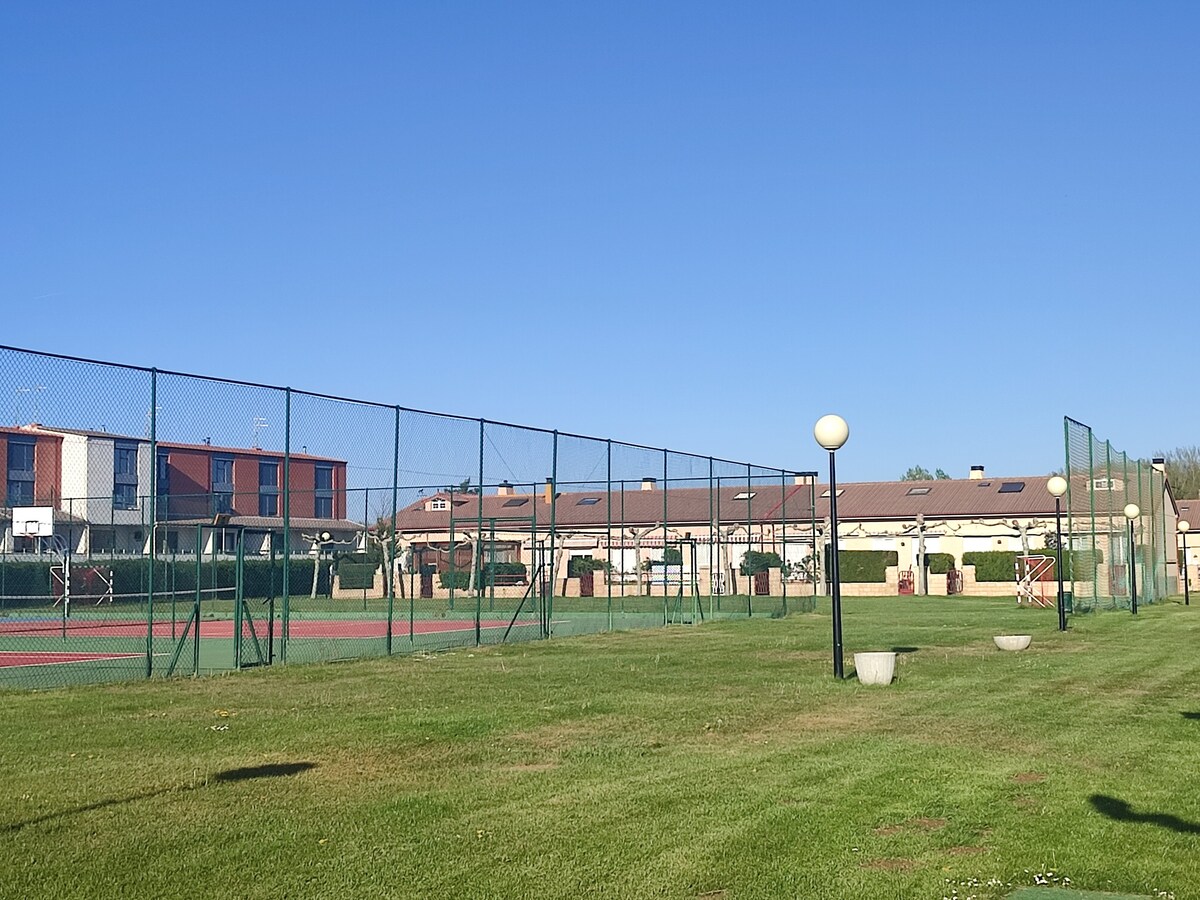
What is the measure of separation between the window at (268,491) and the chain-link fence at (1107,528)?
1793 centimetres

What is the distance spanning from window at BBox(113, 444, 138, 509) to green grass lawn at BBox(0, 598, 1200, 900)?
5.15m

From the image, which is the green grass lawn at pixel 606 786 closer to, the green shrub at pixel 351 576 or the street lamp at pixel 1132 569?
the street lamp at pixel 1132 569

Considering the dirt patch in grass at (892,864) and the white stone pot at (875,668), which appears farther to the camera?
the white stone pot at (875,668)

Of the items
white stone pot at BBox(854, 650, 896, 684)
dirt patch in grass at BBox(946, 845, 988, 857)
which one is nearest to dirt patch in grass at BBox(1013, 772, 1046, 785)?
dirt patch in grass at BBox(946, 845, 988, 857)

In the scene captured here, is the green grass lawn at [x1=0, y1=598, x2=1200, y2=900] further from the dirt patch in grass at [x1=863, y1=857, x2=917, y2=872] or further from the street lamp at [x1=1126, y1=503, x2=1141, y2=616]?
the street lamp at [x1=1126, y1=503, x2=1141, y2=616]

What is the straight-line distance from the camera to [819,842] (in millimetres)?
7184

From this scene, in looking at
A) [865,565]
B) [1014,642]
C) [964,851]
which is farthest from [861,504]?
[964,851]

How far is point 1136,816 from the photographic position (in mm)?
7777

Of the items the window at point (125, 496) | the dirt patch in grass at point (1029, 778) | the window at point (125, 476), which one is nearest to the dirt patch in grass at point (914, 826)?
the dirt patch in grass at point (1029, 778)

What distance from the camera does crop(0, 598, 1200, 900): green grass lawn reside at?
→ 6555 mm

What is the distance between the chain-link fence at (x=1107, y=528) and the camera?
3366 centimetres

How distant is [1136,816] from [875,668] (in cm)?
711

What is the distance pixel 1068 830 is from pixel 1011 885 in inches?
50.1

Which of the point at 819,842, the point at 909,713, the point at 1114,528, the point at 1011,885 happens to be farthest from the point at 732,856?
the point at 1114,528
